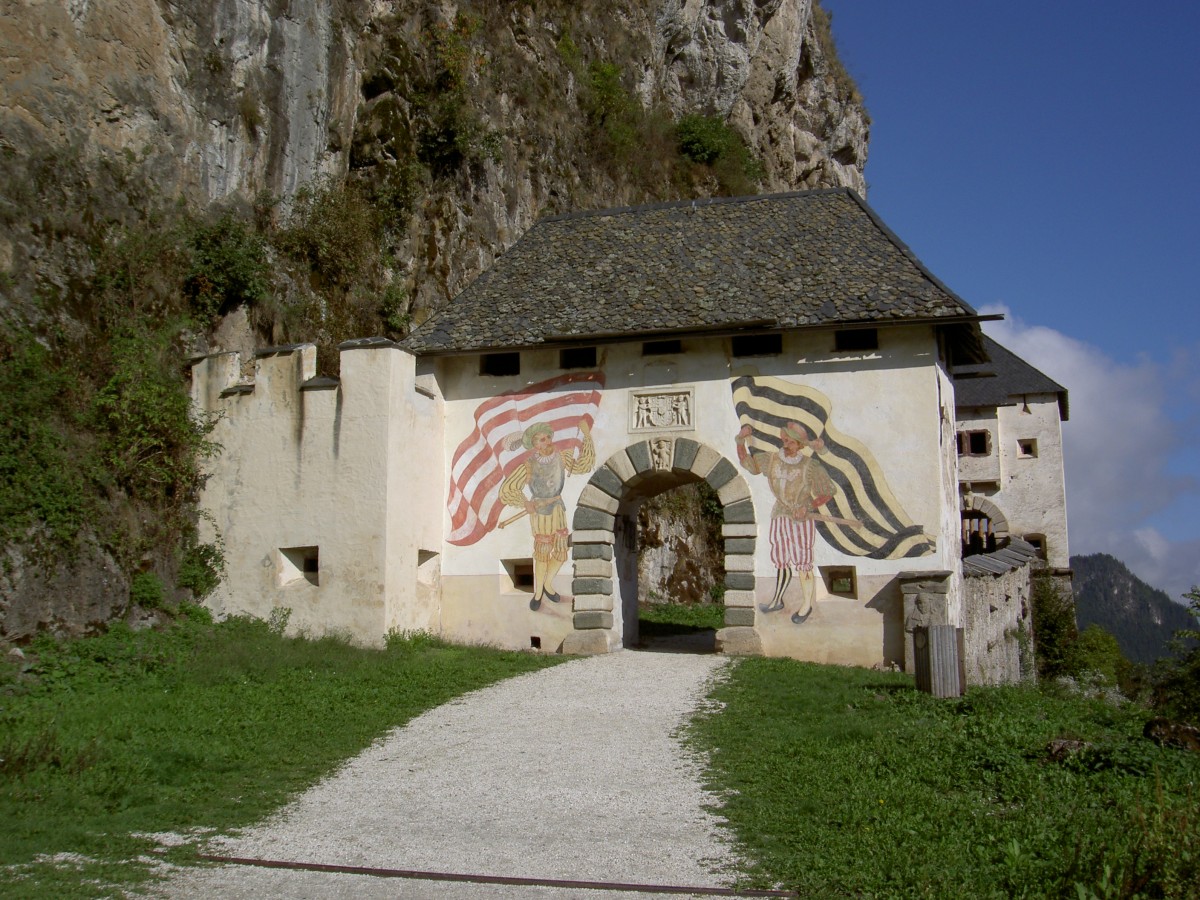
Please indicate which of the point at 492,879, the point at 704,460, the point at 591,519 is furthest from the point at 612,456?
the point at 492,879

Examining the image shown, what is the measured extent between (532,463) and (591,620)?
296 cm

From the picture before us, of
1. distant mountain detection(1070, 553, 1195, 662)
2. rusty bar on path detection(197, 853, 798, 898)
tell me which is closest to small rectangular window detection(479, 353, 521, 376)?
rusty bar on path detection(197, 853, 798, 898)

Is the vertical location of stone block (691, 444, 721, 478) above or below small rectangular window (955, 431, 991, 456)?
below

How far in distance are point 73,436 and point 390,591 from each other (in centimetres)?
530

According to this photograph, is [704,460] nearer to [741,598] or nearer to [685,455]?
[685,455]

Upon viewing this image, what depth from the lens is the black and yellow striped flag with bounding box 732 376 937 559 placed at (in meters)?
19.5

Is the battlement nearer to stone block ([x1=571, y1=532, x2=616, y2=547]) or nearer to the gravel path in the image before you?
stone block ([x1=571, y1=532, x2=616, y2=547])

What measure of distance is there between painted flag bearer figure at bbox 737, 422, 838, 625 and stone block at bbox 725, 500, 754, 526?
0.38m

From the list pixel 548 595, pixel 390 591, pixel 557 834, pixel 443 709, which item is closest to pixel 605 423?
pixel 548 595

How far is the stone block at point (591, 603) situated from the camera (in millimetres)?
20484

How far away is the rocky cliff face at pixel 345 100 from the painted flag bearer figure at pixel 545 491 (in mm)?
6090

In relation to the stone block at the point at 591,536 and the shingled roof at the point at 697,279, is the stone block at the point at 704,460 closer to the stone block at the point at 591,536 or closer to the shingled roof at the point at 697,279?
the stone block at the point at 591,536

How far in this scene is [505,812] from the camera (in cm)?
1007

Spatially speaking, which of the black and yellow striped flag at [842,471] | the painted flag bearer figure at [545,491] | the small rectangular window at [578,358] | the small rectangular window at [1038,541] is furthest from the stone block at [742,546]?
the small rectangular window at [1038,541]
